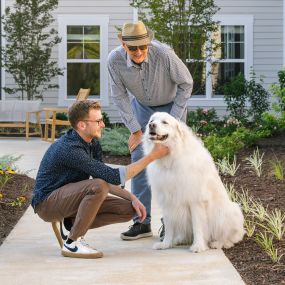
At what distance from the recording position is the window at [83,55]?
19.8 m

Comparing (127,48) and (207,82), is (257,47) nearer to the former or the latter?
(207,82)

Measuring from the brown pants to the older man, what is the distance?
25.2 inches

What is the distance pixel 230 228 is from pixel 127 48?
160 centimetres

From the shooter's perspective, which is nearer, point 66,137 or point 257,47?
point 66,137

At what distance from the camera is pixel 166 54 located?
667 cm

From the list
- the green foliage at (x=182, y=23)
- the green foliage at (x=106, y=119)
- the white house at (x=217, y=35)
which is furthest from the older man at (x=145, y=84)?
the white house at (x=217, y=35)

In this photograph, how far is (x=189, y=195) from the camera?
245 inches

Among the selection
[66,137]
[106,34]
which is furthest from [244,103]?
[66,137]

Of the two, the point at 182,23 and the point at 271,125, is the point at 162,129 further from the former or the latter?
the point at 182,23

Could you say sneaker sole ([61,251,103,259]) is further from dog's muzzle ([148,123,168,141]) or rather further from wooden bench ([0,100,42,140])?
wooden bench ([0,100,42,140])

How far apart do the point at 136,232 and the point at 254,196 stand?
6.99 ft

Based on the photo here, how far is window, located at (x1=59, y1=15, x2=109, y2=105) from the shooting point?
64.8 ft

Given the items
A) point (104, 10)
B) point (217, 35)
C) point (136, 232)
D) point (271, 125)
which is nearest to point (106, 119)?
point (104, 10)

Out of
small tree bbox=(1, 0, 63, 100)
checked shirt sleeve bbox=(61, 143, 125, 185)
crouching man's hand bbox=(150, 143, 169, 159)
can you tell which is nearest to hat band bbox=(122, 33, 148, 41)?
crouching man's hand bbox=(150, 143, 169, 159)
